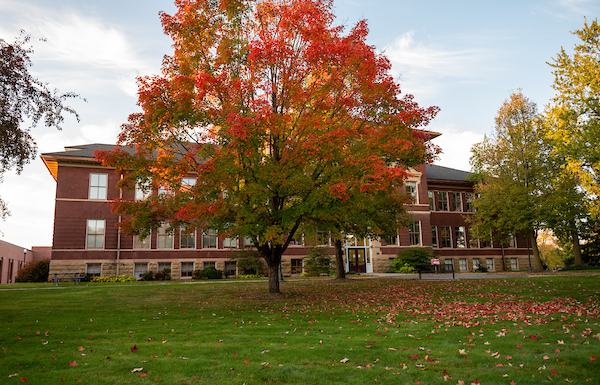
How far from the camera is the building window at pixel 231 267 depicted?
3456 centimetres

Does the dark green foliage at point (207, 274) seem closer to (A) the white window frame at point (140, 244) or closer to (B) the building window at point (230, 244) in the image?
(B) the building window at point (230, 244)

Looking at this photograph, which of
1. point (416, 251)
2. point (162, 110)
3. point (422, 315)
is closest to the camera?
point (422, 315)

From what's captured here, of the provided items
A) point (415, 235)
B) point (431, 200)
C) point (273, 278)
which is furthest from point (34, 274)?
point (431, 200)

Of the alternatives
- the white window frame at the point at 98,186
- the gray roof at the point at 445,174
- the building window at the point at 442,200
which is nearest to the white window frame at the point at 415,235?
the building window at the point at 442,200

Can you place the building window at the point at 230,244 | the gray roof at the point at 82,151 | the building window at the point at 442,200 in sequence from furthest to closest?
the building window at the point at 442,200, the building window at the point at 230,244, the gray roof at the point at 82,151

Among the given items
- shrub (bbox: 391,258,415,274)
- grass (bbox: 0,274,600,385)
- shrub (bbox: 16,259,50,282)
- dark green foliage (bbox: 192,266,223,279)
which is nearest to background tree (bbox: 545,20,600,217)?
grass (bbox: 0,274,600,385)

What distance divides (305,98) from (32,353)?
10.5m

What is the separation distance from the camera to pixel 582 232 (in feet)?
102

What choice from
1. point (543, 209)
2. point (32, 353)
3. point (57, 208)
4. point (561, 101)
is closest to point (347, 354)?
point (32, 353)

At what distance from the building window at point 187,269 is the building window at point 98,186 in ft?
27.4

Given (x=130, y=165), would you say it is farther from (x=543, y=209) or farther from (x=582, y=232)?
(x=582, y=232)

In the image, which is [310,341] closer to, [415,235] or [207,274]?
[207,274]

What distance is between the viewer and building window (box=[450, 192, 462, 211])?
1705 inches

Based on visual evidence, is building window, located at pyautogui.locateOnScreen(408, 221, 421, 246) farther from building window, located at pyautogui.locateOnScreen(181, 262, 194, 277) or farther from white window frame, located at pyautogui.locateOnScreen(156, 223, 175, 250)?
white window frame, located at pyautogui.locateOnScreen(156, 223, 175, 250)
